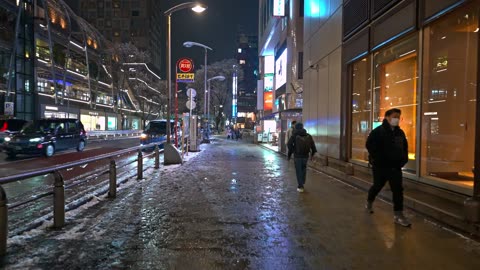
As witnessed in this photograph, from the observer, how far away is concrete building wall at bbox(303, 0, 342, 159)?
15234 millimetres

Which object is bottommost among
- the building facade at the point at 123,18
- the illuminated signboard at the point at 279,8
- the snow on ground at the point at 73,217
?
the snow on ground at the point at 73,217

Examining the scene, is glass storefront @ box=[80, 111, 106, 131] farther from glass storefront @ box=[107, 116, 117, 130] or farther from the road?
the road

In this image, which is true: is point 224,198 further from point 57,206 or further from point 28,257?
point 28,257

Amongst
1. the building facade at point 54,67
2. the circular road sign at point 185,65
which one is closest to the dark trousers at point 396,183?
the circular road sign at point 185,65

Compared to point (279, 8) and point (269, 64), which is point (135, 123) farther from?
point (279, 8)

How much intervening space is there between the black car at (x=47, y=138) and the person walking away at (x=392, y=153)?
15.7 metres

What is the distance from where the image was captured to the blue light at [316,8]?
673 inches

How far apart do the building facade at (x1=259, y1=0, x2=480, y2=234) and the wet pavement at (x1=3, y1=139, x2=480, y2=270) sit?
1184mm

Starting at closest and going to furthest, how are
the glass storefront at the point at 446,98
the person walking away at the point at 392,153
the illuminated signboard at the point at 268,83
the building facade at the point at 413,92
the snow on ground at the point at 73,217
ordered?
the snow on ground at the point at 73,217, the person walking away at the point at 392,153, the building facade at the point at 413,92, the glass storefront at the point at 446,98, the illuminated signboard at the point at 268,83

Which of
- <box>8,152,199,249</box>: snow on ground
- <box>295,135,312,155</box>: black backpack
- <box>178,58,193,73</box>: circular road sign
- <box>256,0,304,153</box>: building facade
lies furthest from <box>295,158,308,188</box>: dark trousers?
<box>178,58,193,73</box>: circular road sign

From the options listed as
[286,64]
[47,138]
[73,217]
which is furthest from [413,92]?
[286,64]

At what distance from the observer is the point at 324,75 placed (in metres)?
17.0

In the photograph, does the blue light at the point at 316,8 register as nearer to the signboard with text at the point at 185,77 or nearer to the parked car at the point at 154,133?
the signboard with text at the point at 185,77

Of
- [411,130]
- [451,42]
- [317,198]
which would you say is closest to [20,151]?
[317,198]
